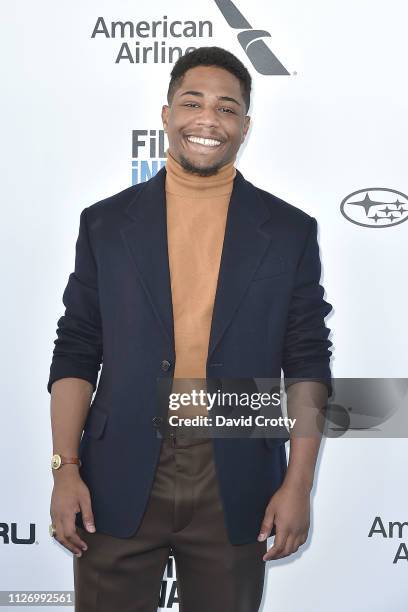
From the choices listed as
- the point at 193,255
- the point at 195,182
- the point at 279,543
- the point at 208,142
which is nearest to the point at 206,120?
the point at 208,142

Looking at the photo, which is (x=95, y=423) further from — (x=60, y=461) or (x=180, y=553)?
(x=180, y=553)

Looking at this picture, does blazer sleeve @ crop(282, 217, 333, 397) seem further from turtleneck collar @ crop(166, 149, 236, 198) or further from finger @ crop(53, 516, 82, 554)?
finger @ crop(53, 516, 82, 554)

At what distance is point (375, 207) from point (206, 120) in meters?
1.13

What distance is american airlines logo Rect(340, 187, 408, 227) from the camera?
286cm

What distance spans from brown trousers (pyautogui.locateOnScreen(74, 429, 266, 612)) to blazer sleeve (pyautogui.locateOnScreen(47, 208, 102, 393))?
0.31 metres

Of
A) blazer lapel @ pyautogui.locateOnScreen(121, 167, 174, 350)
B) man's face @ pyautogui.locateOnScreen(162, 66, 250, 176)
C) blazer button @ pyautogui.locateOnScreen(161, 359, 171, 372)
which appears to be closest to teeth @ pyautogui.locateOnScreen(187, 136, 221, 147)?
man's face @ pyautogui.locateOnScreen(162, 66, 250, 176)

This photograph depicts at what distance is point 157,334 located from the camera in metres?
1.82

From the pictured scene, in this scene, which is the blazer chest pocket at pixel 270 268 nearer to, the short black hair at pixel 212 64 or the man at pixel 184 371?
the man at pixel 184 371

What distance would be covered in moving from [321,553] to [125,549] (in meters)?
1.36

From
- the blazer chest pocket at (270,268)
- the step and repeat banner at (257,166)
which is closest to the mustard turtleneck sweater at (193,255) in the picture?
the blazer chest pocket at (270,268)

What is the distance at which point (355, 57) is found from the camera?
2.82m

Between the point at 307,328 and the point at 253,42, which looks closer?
the point at 307,328

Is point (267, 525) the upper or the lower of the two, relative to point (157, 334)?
lower

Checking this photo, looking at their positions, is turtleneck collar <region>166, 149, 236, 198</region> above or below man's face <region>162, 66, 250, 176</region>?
below
